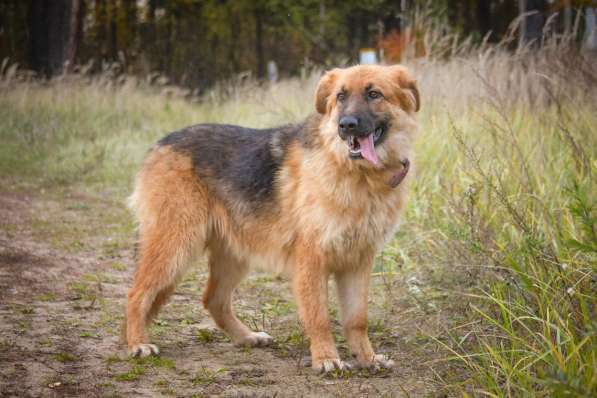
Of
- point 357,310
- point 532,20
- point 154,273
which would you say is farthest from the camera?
point 532,20

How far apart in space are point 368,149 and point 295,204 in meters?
0.60

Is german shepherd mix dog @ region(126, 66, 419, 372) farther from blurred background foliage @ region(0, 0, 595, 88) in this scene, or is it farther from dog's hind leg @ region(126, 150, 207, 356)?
blurred background foliage @ region(0, 0, 595, 88)

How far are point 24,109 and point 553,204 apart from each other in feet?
42.2

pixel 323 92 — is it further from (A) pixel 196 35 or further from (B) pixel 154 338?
(A) pixel 196 35

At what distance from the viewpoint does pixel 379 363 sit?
165 inches

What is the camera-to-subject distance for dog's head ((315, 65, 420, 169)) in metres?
4.13

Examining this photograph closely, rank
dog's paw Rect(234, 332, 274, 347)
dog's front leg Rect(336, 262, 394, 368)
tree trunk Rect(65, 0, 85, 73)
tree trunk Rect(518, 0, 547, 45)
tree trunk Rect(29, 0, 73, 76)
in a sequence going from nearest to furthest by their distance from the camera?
1. dog's front leg Rect(336, 262, 394, 368)
2. dog's paw Rect(234, 332, 274, 347)
3. tree trunk Rect(518, 0, 547, 45)
4. tree trunk Rect(29, 0, 73, 76)
5. tree trunk Rect(65, 0, 85, 73)

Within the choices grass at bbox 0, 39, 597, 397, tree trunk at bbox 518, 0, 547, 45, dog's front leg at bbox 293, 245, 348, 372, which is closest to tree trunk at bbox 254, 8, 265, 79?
grass at bbox 0, 39, 597, 397

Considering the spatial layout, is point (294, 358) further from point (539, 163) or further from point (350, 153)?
point (539, 163)

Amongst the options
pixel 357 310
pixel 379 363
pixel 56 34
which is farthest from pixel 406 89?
pixel 56 34

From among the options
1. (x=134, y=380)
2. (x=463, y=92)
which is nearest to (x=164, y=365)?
(x=134, y=380)

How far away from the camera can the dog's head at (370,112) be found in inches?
163

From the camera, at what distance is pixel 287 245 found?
4457mm

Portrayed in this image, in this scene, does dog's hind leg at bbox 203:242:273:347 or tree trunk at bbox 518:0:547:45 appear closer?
dog's hind leg at bbox 203:242:273:347
